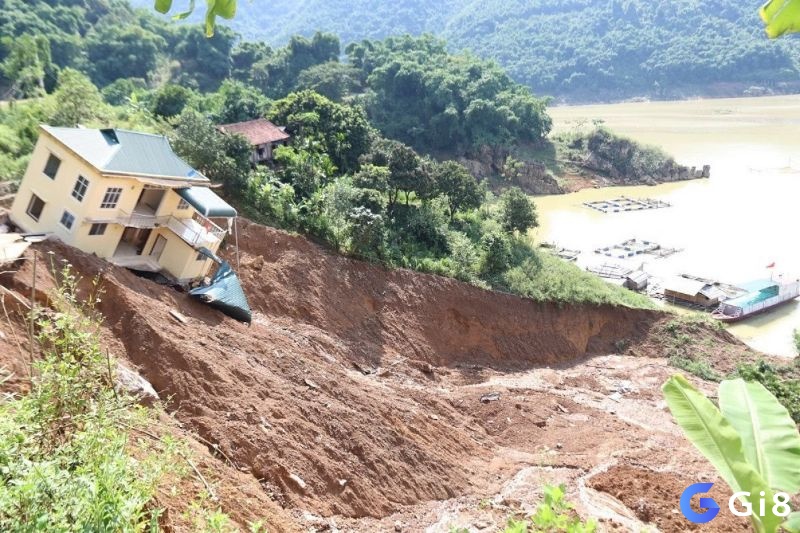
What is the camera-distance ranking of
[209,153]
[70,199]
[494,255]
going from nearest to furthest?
[70,199] < [209,153] < [494,255]

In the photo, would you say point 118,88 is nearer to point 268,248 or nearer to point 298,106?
point 298,106

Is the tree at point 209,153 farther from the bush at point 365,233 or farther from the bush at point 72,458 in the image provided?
the bush at point 72,458

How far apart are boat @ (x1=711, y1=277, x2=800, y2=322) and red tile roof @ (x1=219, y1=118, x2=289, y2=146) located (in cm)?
1913

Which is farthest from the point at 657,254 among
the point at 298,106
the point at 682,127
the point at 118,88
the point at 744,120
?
the point at 744,120

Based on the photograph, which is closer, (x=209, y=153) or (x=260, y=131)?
(x=209, y=153)

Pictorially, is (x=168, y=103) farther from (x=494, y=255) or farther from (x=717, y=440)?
(x=717, y=440)

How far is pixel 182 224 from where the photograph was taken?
13914 millimetres

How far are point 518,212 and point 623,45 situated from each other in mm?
84271

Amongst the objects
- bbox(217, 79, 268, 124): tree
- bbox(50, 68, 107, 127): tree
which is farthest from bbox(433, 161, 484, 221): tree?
bbox(217, 79, 268, 124): tree

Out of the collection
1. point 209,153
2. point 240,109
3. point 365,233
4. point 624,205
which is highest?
point 624,205

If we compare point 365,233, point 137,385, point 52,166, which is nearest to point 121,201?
point 52,166

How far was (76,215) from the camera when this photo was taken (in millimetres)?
12055

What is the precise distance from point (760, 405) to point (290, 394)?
7514mm

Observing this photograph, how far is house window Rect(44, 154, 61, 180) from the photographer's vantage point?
1241 cm
